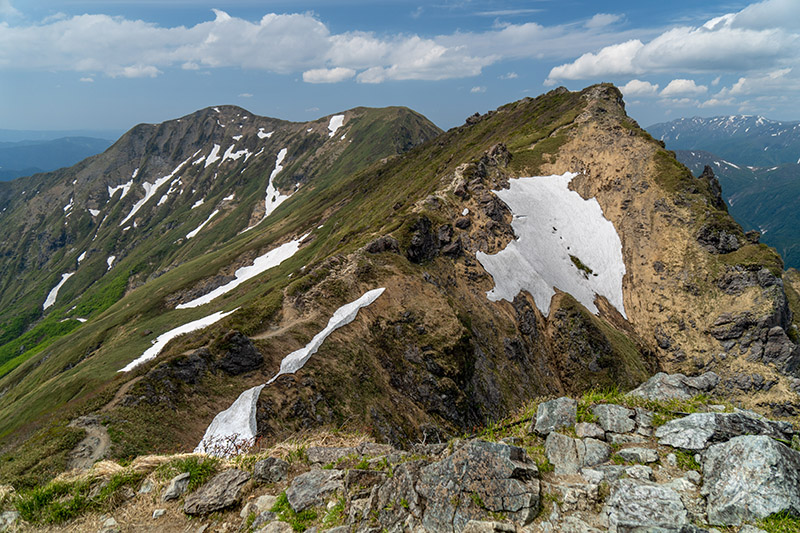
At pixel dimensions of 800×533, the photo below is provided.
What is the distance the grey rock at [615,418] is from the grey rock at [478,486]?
2434mm

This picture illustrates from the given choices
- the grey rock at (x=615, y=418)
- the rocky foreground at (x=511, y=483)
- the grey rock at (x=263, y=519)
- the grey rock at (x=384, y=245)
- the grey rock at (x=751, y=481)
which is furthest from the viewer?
the grey rock at (x=384, y=245)

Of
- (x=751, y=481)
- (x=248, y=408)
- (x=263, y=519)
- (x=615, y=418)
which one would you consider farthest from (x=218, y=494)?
(x=248, y=408)

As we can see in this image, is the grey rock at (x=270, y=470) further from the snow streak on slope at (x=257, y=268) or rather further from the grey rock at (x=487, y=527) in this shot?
the snow streak on slope at (x=257, y=268)

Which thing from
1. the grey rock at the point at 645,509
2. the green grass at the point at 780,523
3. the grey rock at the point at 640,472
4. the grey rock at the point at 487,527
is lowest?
the grey rock at the point at 487,527

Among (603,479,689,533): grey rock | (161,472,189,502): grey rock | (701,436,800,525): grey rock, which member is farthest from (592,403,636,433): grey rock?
(161,472,189,502): grey rock

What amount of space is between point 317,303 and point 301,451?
1240 inches

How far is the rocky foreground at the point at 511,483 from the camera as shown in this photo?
20.0 feet

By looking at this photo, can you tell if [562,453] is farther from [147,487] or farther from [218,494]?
[147,487]

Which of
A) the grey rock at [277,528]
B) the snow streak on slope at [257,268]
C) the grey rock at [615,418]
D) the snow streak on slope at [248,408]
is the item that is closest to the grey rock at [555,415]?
the grey rock at [615,418]

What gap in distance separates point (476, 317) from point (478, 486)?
141ft

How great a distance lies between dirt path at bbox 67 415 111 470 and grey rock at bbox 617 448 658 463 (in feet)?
92.7

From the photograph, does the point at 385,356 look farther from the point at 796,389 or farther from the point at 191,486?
the point at 796,389

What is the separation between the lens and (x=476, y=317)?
48906 millimetres

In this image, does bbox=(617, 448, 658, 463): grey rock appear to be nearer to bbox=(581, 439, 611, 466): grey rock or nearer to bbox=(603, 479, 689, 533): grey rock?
bbox=(581, 439, 611, 466): grey rock
